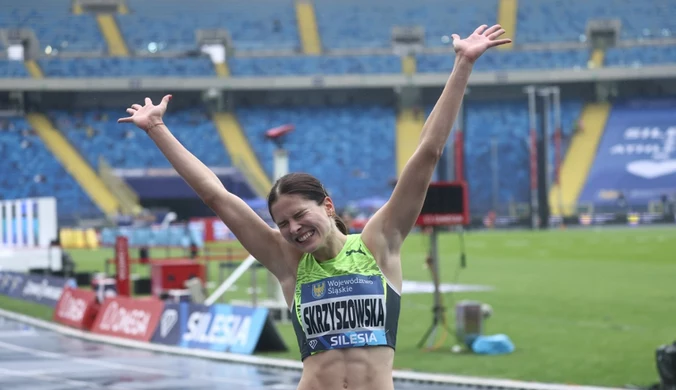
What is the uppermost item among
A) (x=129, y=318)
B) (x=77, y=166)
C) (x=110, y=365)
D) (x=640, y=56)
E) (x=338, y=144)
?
(x=640, y=56)

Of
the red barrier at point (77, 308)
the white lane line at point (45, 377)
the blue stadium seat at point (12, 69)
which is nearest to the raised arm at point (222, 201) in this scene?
the white lane line at point (45, 377)

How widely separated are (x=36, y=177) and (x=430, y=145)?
2524 inches

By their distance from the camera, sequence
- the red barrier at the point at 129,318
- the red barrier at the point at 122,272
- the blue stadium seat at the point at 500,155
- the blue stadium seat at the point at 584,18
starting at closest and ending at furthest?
the red barrier at the point at 129,318 → the red barrier at the point at 122,272 → the blue stadium seat at the point at 500,155 → the blue stadium seat at the point at 584,18

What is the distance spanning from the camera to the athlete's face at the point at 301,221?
4324 millimetres

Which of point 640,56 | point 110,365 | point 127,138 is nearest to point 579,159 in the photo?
point 640,56

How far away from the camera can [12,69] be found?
231 feet

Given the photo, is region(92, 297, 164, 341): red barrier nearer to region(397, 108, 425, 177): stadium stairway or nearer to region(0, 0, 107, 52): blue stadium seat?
region(397, 108, 425, 177): stadium stairway

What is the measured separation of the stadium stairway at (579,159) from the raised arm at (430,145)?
203 feet

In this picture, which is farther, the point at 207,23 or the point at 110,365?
the point at 207,23

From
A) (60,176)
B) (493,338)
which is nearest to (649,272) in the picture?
(493,338)

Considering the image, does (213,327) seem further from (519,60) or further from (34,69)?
(519,60)

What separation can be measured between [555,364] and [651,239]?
34.0 meters

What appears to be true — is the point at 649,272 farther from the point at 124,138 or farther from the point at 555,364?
the point at 124,138

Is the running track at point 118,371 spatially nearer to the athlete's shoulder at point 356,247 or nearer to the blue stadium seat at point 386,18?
the athlete's shoulder at point 356,247
